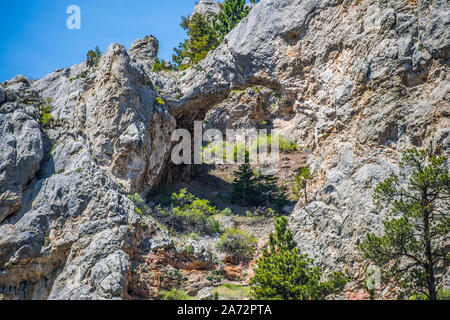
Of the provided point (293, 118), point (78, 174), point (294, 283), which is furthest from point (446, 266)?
point (293, 118)

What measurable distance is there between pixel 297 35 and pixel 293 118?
63.5 feet

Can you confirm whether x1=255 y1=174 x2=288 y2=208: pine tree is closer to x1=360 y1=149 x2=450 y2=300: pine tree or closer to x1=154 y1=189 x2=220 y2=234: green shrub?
x1=154 y1=189 x2=220 y2=234: green shrub

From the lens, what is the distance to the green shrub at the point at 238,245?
90.7 ft

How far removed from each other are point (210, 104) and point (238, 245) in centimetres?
1450

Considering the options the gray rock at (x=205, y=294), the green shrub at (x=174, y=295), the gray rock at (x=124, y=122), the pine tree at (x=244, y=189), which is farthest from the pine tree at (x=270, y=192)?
the green shrub at (x=174, y=295)

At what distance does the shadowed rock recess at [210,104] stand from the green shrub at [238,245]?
3.76m

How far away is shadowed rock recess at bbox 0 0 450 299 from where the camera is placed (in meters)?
22.7

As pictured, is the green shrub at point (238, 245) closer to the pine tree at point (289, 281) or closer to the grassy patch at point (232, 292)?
the grassy patch at point (232, 292)

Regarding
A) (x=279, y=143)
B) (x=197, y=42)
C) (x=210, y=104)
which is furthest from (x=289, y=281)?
(x=197, y=42)

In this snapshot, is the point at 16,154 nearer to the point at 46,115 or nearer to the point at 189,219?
the point at 46,115

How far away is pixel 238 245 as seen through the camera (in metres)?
28.1

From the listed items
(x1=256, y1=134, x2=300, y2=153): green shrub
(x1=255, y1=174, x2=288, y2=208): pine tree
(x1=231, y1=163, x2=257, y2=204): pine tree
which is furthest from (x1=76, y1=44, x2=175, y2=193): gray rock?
(x1=256, y1=134, x2=300, y2=153): green shrub

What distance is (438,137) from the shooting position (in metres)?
21.0
